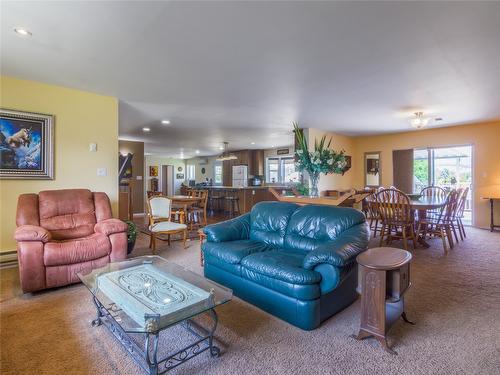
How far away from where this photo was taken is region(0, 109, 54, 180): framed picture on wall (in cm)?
355

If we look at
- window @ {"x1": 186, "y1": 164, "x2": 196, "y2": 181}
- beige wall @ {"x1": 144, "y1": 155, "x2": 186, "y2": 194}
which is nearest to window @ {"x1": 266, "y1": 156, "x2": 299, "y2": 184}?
window @ {"x1": 186, "y1": 164, "x2": 196, "y2": 181}

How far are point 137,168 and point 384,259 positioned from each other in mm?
8733

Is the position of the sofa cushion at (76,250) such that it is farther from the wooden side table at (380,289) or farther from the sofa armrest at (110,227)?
the wooden side table at (380,289)

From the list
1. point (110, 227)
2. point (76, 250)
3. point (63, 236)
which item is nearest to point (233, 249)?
point (110, 227)

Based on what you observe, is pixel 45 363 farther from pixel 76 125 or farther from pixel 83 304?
pixel 76 125

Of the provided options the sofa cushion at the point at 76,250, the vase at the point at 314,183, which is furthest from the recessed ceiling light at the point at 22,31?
the vase at the point at 314,183

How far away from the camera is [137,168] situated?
9133mm

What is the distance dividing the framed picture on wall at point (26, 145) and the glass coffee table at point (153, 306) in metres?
2.35

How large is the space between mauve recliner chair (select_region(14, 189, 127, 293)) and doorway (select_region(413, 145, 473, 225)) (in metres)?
7.55

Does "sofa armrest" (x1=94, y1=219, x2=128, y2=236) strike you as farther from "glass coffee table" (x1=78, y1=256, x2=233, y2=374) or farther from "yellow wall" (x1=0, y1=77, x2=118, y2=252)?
"yellow wall" (x1=0, y1=77, x2=118, y2=252)

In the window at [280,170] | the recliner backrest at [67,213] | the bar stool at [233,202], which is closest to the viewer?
the recliner backrest at [67,213]

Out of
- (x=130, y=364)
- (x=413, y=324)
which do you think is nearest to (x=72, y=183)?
(x=130, y=364)

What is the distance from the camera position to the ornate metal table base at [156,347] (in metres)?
1.55

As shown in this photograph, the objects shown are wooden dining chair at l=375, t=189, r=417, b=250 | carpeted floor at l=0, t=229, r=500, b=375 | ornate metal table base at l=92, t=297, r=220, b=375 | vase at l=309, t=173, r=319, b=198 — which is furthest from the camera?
wooden dining chair at l=375, t=189, r=417, b=250
